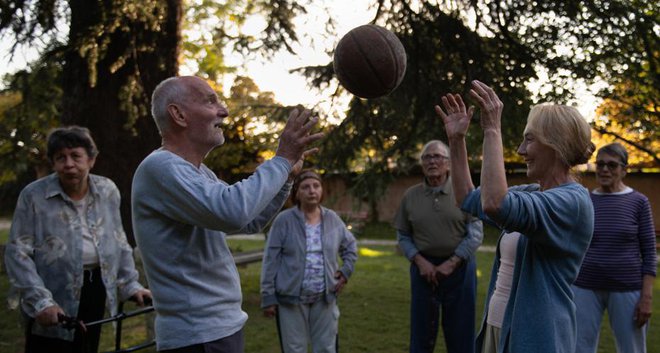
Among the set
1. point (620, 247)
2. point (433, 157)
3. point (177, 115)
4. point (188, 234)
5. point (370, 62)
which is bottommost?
point (620, 247)

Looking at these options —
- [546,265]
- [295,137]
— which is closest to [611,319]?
[546,265]

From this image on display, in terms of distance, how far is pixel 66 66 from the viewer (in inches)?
330

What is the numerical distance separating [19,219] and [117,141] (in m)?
5.04

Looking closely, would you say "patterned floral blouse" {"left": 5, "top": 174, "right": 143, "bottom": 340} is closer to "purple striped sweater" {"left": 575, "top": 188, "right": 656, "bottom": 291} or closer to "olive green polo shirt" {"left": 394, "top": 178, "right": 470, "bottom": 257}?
"olive green polo shirt" {"left": 394, "top": 178, "right": 470, "bottom": 257}

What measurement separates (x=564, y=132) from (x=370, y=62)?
55.4 inches

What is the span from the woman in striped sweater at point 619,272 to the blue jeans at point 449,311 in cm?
97

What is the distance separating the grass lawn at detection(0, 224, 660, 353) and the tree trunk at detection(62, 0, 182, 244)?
6.06 feet

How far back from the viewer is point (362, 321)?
833cm

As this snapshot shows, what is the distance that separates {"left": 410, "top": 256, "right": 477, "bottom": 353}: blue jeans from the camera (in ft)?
18.1

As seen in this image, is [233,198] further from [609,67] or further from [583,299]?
[609,67]

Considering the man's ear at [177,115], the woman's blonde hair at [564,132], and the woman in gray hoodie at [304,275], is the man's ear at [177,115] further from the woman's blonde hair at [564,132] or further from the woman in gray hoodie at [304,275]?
the woman in gray hoodie at [304,275]

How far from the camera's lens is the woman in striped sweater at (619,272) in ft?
15.4

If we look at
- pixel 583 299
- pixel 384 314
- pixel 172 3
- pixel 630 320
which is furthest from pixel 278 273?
pixel 172 3

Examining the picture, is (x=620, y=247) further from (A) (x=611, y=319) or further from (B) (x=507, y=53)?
(B) (x=507, y=53)
